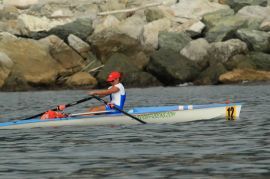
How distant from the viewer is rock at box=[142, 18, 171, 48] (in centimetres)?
4859

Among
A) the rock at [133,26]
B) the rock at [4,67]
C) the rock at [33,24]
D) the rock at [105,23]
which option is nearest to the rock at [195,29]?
the rock at [133,26]

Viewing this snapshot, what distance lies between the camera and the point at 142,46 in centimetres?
4869

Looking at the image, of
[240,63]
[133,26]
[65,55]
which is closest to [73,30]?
[65,55]

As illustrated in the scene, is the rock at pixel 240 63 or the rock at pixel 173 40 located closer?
the rock at pixel 240 63

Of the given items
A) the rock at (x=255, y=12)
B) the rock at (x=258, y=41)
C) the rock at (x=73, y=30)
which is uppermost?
the rock at (x=255, y=12)

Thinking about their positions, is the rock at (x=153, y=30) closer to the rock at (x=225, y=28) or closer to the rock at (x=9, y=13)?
the rock at (x=225, y=28)

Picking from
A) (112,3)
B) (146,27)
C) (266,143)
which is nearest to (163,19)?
(146,27)

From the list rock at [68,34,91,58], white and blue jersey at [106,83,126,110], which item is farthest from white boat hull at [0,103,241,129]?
rock at [68,34,91,58]

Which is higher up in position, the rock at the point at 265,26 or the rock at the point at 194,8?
the rock at the point at 194,8

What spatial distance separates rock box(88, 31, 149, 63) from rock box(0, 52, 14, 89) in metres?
5.73

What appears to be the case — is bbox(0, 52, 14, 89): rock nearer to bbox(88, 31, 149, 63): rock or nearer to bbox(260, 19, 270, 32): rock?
bbox(88, 31, 149, 63): rock

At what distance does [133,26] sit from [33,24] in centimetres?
656

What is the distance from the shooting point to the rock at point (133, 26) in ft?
163

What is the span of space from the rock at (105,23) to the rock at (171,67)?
545cm
